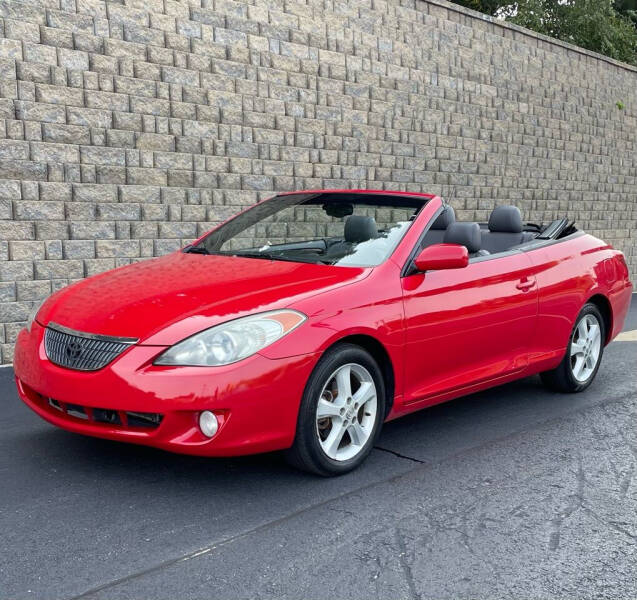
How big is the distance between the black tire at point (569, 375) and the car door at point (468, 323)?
27.1 inches

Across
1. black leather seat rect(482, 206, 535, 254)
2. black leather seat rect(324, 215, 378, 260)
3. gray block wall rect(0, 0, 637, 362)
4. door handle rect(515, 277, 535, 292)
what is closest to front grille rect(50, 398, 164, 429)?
black leather seat rect(324, 215, 378, 260)

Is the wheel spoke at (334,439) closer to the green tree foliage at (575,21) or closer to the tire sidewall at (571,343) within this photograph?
the tire sidewall at (571,343)

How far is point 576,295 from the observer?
6.02 metres

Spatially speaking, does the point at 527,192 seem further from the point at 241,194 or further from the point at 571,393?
the point at 571,393

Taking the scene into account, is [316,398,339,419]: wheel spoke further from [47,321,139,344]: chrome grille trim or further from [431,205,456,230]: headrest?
[431,205,456,230]: headrest

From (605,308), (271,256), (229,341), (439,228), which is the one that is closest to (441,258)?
(439,228)

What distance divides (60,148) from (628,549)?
602 centimetres

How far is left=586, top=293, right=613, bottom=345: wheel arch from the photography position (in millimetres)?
6395

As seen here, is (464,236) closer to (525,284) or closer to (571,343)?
(525,284)

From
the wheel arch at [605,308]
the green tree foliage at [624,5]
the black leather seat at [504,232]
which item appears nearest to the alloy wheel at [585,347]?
the wheel arch at [605,308]

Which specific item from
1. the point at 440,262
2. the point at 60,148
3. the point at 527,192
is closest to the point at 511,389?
the point at 440,262

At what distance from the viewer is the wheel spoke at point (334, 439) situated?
13.6 ft

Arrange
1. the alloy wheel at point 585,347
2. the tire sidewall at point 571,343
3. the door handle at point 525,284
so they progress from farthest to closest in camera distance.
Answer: the alloy wheel at point 585,347
the tire sidewall at point 571,343
the door handle at point 525,284

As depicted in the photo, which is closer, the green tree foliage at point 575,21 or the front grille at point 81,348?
the front grille at point 81,348
